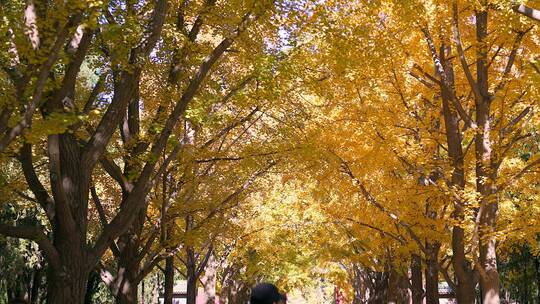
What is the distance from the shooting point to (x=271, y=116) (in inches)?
574

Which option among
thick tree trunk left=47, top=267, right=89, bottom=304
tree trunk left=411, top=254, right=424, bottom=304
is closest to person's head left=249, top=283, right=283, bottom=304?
thick tree trunk left=47, top=267, right=89, bottom=304

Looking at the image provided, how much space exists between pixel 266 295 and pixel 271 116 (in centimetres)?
1095

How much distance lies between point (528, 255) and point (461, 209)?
76.5 ft

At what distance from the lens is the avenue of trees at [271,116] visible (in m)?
9.86

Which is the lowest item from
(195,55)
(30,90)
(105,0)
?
(30,90)

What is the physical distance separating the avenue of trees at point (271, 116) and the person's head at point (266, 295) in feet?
16.2

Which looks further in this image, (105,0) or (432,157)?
(432,157)

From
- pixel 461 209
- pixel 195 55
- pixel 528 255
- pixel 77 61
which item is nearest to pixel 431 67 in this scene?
pixel 461 209

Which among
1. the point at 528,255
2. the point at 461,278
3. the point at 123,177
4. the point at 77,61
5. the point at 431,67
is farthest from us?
the point at 528,255

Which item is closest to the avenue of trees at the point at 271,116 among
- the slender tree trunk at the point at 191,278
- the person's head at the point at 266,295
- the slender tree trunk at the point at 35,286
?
the slender tree trunk at the point at 191,278

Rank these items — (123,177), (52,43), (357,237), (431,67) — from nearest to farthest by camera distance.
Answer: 1. (52,43)
2. (123,177)
3. (431,67)
4. (357,237)

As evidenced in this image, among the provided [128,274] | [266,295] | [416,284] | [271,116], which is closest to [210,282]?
[416,284]

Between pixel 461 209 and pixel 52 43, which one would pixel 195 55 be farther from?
pixel 461 209

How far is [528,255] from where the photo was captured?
34.2m
